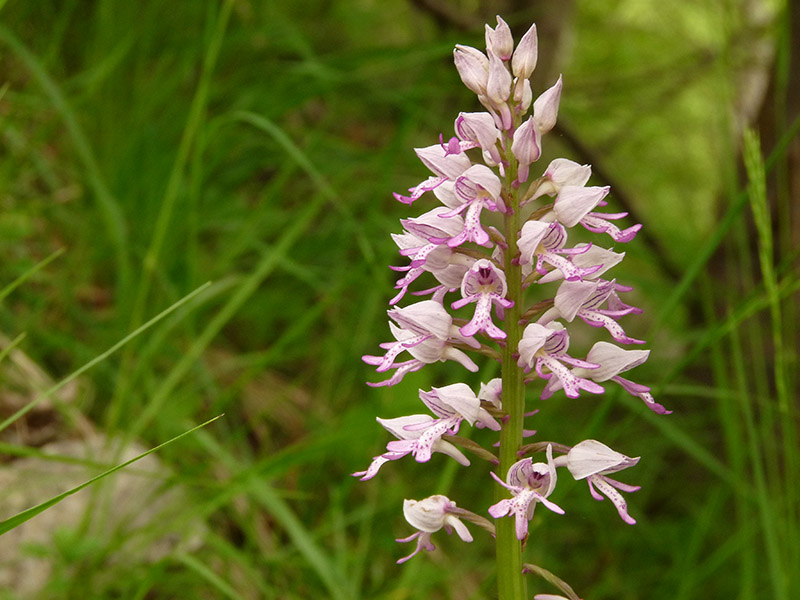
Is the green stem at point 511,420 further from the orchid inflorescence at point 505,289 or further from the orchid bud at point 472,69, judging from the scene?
the orchid bud at point 472,69

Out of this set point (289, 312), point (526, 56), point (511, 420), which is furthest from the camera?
point (289, 312)

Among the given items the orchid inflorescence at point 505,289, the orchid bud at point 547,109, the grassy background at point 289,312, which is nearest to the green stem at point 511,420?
the orchid inflorescence at point 505,289

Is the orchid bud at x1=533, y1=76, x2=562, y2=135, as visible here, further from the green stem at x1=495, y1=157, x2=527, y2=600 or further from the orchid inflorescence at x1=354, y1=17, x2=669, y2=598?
the green stem at x1=495, y1=157, x2=527, y2=600

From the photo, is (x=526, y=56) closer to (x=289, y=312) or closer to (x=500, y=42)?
(x=500, y=42)

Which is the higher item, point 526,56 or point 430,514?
point 526,56

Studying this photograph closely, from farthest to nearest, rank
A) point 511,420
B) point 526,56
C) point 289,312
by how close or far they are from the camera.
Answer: point 289,312
point 526,56
point 511,420

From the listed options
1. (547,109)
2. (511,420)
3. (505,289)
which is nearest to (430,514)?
(511,420)

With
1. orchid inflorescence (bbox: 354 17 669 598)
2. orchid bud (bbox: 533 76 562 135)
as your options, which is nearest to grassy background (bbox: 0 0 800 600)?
orchid inflorescence (bbox: 354 17 669 598)
